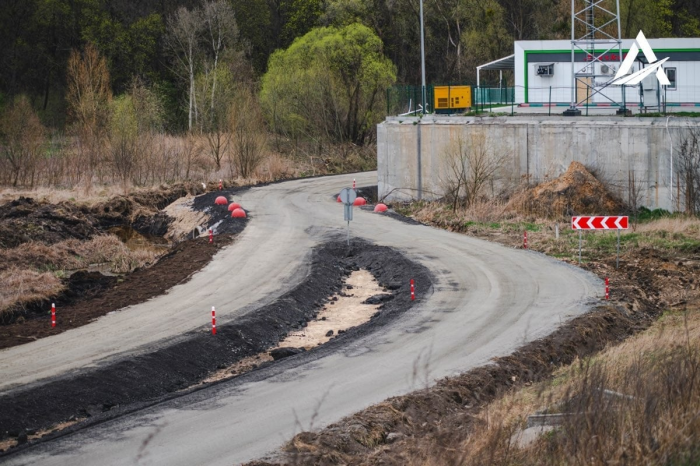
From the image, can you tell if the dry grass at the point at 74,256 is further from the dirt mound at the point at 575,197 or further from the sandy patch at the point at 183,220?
the dirt mound at the point at 575,197

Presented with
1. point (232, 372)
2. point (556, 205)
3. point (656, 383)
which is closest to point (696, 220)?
point (556, 205)

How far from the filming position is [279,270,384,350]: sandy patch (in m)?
22.4

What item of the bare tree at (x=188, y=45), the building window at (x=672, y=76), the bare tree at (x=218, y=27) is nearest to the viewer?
the building window at (x=672, y=76)

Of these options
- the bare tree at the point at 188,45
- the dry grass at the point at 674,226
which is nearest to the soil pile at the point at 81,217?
the bare tree at the point at 188,45

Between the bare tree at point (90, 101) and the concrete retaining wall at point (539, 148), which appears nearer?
the concrete retaining wall at point (539, 148)

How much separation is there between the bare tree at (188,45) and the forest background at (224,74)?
0.14 m

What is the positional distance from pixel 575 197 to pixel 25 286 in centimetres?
2035

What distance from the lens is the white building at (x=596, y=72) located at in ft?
153

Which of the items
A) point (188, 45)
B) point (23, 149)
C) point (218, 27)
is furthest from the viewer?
point (218, 27)

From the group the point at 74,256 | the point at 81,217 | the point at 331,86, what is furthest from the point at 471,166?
the point at 331,86

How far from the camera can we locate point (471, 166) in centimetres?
3778

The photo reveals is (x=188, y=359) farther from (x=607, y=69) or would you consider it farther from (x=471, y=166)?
(x=607, y=69)

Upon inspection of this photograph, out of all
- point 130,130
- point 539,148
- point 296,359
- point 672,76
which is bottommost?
point 296,359

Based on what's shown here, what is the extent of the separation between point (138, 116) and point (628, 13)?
126 ft
